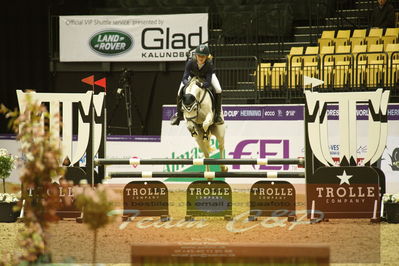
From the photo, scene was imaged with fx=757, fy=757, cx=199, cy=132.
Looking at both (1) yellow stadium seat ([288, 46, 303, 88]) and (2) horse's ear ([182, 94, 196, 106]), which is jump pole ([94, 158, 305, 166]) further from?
(1) yellow stadium seat ([288, 46, 303, 88])

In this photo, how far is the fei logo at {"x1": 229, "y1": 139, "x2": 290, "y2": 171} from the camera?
43.3ft

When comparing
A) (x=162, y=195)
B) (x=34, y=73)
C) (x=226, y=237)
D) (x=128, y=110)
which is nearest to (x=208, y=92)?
(x=162, y=195)

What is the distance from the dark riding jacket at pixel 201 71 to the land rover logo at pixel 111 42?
5856 millimetres

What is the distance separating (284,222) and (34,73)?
9.66 metres

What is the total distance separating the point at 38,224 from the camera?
420cm

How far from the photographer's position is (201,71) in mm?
10547

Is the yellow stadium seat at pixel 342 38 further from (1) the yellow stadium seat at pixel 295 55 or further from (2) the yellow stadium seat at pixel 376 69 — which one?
(2) the yellow stadium seat at pixel 376 69

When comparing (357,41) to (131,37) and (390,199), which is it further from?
(390,199)

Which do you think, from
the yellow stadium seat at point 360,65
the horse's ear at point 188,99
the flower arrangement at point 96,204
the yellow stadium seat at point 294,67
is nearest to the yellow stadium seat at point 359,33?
the yellow stadium seat at point 360,65

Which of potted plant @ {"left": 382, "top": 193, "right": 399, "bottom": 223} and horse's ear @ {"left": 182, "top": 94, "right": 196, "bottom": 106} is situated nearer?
potted plant @ {"left": 382, "top": 193, "right": 399, "bottom": 223}

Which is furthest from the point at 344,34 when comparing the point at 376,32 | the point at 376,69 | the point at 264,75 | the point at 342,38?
the point at 264,75

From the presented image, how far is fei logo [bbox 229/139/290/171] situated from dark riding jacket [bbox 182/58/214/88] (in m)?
3.10

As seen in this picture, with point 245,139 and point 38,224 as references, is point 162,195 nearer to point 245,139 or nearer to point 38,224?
point 245,139

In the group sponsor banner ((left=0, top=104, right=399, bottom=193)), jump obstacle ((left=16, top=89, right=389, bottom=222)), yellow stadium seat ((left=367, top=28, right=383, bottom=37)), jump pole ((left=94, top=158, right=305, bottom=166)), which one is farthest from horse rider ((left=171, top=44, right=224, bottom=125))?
yellow stadium seat ((left=367, top=28, right=383, bottom=37))
